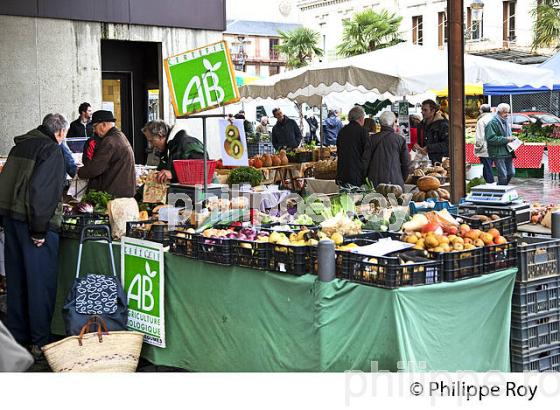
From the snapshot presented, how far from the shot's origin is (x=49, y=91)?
1391cm

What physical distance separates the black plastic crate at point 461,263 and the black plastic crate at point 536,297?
294mm

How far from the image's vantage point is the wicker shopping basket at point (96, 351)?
5469 millimetres

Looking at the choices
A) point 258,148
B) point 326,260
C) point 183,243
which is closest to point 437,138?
point 183,243

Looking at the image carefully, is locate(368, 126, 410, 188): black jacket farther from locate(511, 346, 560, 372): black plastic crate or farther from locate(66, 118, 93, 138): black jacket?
locate(66, 118, 93, 138): black jacket

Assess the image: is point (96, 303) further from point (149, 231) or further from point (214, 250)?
point (214, 250)

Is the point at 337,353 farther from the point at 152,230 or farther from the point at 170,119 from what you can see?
the point at 170,119

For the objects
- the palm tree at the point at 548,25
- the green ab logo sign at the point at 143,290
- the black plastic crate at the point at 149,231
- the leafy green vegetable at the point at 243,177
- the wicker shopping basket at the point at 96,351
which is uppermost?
the palm tree at the point at 548,25

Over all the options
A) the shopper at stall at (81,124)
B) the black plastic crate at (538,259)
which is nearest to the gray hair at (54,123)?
the black plastic crate at (538,259)

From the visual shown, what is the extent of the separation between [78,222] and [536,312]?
3608 millimetres

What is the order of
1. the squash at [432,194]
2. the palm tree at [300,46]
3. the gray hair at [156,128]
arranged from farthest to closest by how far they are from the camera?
the palm tree at [300,46] < the squash at [432,194] < the gray hair at [156,128]

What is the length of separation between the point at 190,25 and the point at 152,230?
10.6 metres

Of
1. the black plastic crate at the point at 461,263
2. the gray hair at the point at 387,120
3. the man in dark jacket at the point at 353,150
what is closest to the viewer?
the black plastic crate at the point at 461,263

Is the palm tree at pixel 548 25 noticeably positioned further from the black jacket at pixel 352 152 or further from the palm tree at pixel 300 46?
the black jacket at pixel 352 152

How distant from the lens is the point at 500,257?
488 cm
